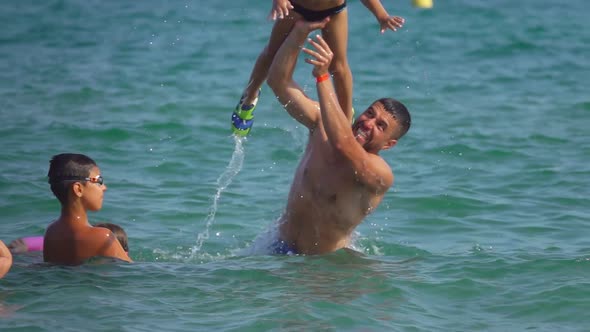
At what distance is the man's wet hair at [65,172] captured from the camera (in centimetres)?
696

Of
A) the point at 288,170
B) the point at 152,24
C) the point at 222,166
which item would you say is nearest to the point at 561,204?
the point at 288,170

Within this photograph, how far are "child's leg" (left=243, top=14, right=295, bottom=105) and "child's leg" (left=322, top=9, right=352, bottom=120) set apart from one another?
0.28 metres

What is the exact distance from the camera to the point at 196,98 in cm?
1410

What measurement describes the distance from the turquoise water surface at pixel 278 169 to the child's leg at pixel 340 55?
1223 mm

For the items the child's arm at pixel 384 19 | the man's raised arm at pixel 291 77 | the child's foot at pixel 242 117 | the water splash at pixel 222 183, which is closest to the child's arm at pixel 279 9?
the man's raised arm at pixel 291 77

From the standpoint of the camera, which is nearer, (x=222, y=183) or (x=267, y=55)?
(x=267, y=55)

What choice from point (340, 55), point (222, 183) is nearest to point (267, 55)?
point (340, 55)

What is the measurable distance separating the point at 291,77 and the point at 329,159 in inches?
25.9

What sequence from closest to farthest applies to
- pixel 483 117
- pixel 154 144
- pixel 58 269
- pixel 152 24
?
pixel 58 269 < pixel 154 144 < pixel 483 117 < pixel 152 24

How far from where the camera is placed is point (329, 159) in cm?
726

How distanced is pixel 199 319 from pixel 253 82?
1.89m

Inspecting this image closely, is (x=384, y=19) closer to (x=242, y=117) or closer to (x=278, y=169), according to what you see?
(x=242, y=117)

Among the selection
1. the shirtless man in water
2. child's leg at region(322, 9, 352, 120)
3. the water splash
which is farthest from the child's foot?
child's leg at region(322, 9, 352, 120)

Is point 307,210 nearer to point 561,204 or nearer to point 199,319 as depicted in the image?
point 199,319
